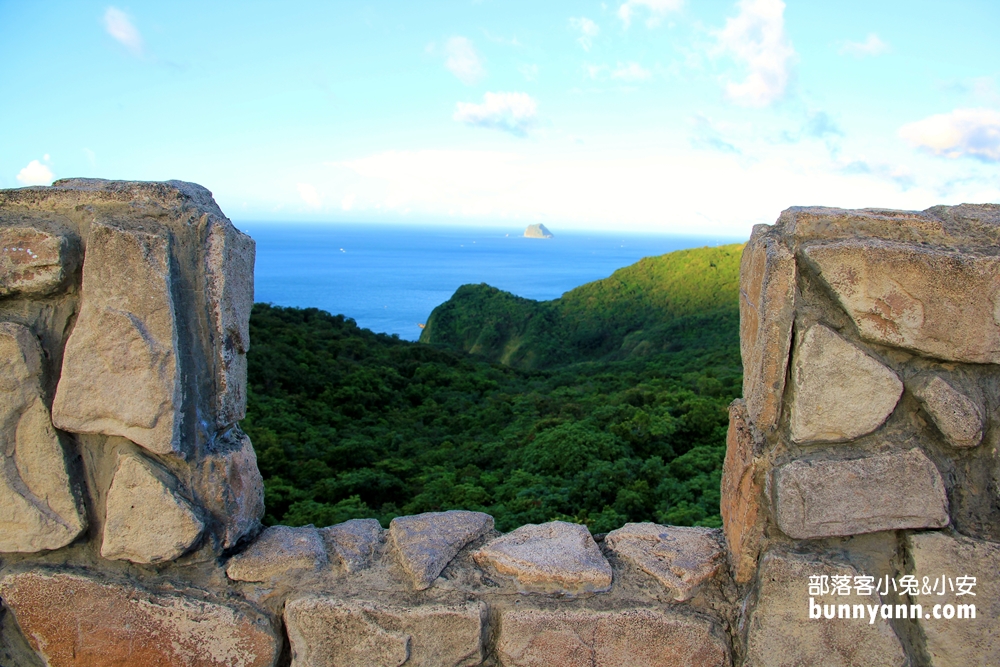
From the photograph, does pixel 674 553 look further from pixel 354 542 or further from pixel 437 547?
pixel 354 542

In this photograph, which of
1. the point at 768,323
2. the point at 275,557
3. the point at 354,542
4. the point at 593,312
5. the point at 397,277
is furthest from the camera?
the point at 397,277

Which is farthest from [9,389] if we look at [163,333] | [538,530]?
[538,530]

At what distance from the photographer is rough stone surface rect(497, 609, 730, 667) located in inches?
80.3

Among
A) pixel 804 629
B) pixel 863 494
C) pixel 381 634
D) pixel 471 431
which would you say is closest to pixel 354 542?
pixel 381 634

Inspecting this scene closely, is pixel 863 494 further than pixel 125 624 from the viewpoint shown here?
No

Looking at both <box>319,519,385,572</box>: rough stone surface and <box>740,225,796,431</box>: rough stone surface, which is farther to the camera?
<box>319,519,385,572</box>: rough stone surface

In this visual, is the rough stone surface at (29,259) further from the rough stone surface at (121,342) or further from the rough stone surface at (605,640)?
the rough stone surface at (605,640)

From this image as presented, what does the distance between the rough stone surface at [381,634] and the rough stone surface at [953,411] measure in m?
1.44

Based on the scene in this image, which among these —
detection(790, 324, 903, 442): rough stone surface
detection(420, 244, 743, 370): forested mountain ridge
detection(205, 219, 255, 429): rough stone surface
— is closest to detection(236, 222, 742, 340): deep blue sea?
detection(420, 244, 743, 370): forested mountain ridge

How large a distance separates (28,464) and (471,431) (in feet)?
19.6

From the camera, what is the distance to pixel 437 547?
7.37ft

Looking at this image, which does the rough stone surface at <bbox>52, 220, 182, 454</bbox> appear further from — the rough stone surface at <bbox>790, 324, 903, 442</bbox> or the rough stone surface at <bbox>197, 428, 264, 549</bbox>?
the rough stone surface at <bbox>790, 324, 903, 442</bbox>

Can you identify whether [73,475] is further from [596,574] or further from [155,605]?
[596,574]

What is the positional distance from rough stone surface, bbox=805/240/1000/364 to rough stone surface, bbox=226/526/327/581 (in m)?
1.78
